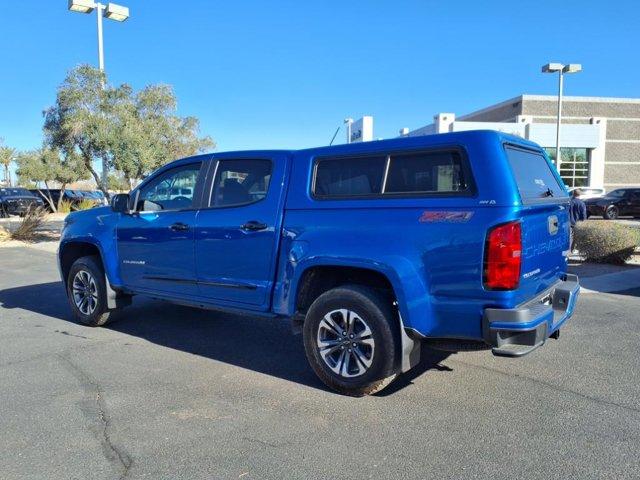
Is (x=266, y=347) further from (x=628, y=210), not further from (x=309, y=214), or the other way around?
(x=628, y=210)

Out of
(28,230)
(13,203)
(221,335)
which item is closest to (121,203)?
(221,335)

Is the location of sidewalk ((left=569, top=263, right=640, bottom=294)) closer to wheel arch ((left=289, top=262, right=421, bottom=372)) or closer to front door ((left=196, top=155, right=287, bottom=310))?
wheel arch ((left=289, top=262, right=421, bottom=372))

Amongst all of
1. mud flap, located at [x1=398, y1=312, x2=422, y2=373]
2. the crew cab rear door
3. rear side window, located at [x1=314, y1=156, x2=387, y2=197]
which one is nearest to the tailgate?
the crew cab rear door

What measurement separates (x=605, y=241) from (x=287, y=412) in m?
9.55

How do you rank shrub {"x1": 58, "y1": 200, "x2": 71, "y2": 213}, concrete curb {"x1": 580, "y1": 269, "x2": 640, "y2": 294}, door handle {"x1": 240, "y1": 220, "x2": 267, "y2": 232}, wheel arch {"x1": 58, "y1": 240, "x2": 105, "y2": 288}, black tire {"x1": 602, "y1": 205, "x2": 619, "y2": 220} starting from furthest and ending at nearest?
shrub {"x1": 58, "y1": 200, "x2": 71, "y2": 213}
black tire {"x1": 602, "y1": 205, "x2": 619, "y2": 220}
concrete curb {"x1": 580, "y1": 269, "x2": 640, "y2": 294}
wheel arch {"x1": 58, "y1": 240, "x2": 105, "y2": 288}
door handle {"x1": 240, "y1": 220, "x2": 267, "y2": 232}

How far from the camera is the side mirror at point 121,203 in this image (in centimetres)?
585

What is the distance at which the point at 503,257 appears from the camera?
3.54 metres

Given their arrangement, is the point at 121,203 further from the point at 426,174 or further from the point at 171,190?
the point at 426,174

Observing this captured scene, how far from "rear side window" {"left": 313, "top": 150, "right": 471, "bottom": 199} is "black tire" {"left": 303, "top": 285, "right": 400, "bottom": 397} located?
2.57 ft

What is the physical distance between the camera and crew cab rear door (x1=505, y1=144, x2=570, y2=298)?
371cm

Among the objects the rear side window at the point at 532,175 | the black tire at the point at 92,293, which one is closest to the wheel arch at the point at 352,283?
Result: the rear side window at the point at 532,175

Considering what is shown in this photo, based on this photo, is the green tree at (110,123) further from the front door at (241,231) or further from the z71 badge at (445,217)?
the z71 badge at (445,217)

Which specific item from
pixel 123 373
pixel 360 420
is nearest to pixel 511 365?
pixel 360 420

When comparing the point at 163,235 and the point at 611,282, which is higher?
the point at 163,235
